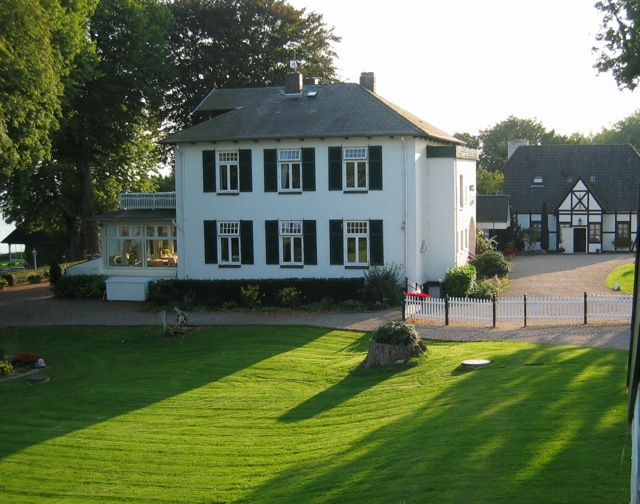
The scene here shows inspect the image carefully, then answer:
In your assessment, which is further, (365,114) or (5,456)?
(365,114)

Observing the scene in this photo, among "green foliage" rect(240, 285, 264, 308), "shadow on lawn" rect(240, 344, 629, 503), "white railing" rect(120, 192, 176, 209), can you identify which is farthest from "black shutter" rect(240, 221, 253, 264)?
"shadow on lawn" rect(240, 344, 629, 503)

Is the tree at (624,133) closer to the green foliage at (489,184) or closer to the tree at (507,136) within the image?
the tree at (507,136)

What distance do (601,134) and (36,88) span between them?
99351mm

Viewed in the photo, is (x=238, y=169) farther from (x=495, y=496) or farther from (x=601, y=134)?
(x=601, y=134)

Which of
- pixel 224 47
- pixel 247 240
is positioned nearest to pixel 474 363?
pixel 247 240

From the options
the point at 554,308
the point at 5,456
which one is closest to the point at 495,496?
the point at 5,456

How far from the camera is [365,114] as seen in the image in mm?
33438

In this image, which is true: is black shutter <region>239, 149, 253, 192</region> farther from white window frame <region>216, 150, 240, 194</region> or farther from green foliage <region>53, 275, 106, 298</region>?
green foliage <region>53, 275, 106, 298</region>

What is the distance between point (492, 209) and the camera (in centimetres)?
5178

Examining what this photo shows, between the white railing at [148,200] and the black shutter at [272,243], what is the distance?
5.80 m

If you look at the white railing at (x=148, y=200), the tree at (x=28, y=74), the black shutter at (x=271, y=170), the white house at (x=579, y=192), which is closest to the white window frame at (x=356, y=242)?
the black shutter at (x=271, y=170)

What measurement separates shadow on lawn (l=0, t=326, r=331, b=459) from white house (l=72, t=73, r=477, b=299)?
609cm

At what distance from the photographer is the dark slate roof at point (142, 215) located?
36250 mm

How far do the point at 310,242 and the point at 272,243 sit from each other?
5.47 feet
